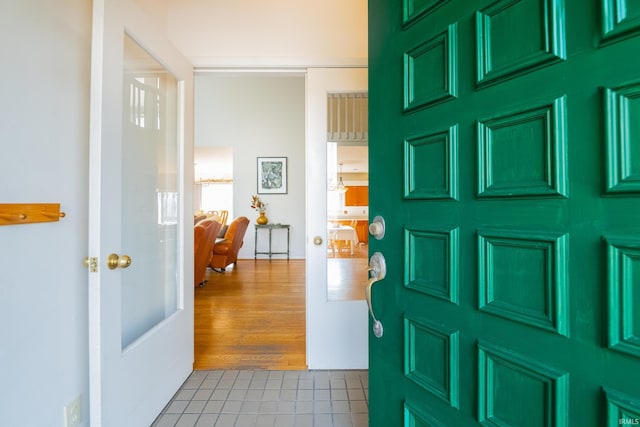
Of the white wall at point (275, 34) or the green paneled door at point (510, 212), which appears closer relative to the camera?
the green paneled door at point (510, 212)

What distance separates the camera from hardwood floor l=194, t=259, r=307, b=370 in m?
2.23

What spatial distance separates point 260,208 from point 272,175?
31.9 inches

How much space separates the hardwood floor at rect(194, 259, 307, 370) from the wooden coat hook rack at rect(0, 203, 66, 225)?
1.50 m

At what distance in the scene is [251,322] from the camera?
2.95 m

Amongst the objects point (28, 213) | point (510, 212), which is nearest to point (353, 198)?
point (510, 212)

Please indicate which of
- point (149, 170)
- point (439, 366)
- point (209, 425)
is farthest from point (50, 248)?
point (439, 366)

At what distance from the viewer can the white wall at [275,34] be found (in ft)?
6.82

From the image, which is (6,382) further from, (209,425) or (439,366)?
(439,366)

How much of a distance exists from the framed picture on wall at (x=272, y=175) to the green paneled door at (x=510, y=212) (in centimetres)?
583

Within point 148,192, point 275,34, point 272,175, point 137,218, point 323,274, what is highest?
point 275,34

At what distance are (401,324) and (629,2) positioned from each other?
77 cm

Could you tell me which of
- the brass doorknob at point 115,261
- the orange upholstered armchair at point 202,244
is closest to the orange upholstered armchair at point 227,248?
the orange upholstered armchair at point 202,244

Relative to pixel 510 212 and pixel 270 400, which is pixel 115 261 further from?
pixel 510 212

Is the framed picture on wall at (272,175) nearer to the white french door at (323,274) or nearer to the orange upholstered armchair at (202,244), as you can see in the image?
the orange upholstered armchair at (202,244)
